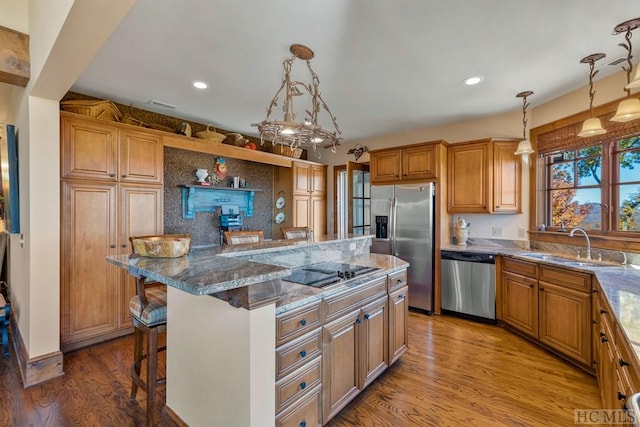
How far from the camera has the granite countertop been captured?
1244 millimetres

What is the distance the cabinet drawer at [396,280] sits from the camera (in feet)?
7.88

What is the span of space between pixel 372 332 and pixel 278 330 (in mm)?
974

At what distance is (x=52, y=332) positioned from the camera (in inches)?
94.5

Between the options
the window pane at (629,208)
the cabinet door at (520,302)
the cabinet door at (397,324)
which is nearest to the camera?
the cabinet door at (397,324)

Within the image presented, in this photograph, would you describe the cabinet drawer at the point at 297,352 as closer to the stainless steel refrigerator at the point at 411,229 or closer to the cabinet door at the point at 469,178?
the stainless steel refrigerator at the point at 411,229

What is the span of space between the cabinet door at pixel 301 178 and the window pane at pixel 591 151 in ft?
11.9

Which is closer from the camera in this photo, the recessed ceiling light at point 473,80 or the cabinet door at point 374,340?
the cabinet door at point 374,340

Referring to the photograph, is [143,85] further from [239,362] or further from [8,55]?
[239,362]

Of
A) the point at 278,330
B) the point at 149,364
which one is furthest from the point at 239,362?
the point at 149,364

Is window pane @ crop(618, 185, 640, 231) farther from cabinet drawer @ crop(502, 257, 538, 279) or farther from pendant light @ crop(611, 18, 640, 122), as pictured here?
pendant light @ crop(611, 18, 640, 122)

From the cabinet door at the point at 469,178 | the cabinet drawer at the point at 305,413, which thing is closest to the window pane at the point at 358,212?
the cabinet door at the point at 469,178

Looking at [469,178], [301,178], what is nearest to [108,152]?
[301,178]

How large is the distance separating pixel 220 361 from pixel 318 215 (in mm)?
4128

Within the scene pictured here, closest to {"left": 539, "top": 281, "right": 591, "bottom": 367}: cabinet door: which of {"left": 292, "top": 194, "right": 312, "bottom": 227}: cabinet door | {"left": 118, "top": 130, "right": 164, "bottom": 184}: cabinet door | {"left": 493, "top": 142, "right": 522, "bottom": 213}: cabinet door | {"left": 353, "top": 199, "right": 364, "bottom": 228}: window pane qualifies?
{"left": 493, "top": 142, "right": 522, "bottom": 213}: cabinet door
